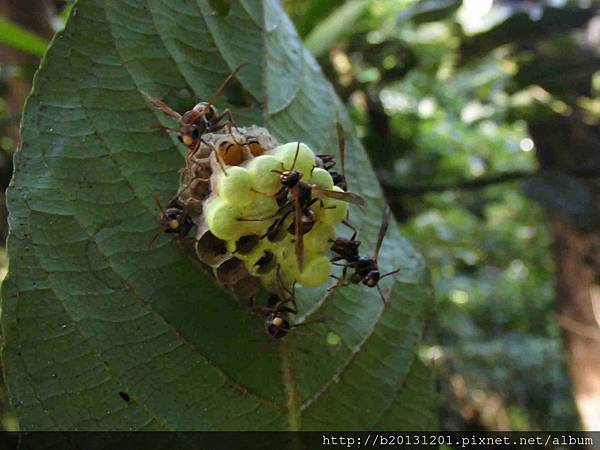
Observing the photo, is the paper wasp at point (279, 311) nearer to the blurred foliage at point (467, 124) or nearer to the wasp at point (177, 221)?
the wasp at point (177, 221)

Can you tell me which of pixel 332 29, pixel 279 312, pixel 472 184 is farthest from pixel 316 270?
pixel 472 184

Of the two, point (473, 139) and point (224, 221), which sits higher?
point (224, 221)

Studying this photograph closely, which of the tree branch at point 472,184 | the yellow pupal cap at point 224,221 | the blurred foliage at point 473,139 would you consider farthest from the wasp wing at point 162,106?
the tree branch at point 472,184

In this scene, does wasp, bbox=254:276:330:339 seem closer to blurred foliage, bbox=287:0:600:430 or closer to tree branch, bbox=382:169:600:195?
blurred foliage, bbox=287:0:600:430

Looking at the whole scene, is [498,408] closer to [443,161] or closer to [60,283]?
[443,161]

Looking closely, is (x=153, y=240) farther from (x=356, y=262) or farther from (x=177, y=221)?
(x=356, y=262)

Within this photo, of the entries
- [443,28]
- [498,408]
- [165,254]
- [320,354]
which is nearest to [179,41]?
[165,254]
